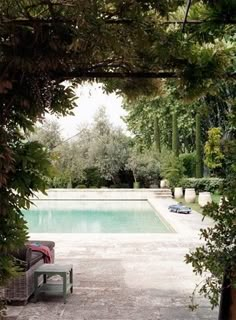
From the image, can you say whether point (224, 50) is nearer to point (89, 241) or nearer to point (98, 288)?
point (98, 288)

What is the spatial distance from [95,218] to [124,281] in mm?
10164

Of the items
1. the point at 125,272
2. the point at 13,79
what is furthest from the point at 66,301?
the point at 13,79

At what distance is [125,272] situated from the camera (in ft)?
22.1

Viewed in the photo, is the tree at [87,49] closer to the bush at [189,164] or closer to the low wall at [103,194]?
the low wall at [103,194]

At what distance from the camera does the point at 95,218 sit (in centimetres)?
1634

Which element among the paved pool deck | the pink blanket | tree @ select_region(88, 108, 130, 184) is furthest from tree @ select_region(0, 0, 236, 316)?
tree @ select_region(88, 108, 130, 184)

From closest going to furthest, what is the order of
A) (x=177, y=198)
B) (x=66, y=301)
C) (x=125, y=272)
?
(x=66, y=301)
(x=125, y=272)
(x=177, y=198)

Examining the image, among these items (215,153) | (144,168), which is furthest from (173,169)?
(215,153)

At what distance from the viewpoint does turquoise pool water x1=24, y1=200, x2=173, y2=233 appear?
1372cm

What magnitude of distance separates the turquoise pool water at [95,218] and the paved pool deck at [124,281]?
3.16 metres

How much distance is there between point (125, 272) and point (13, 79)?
443 cm

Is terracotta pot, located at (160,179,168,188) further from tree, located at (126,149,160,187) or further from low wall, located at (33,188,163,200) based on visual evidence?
low wall, located at (33,188,163,200)

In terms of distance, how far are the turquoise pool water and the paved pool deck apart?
124 inches

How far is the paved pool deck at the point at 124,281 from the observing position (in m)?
4.95
